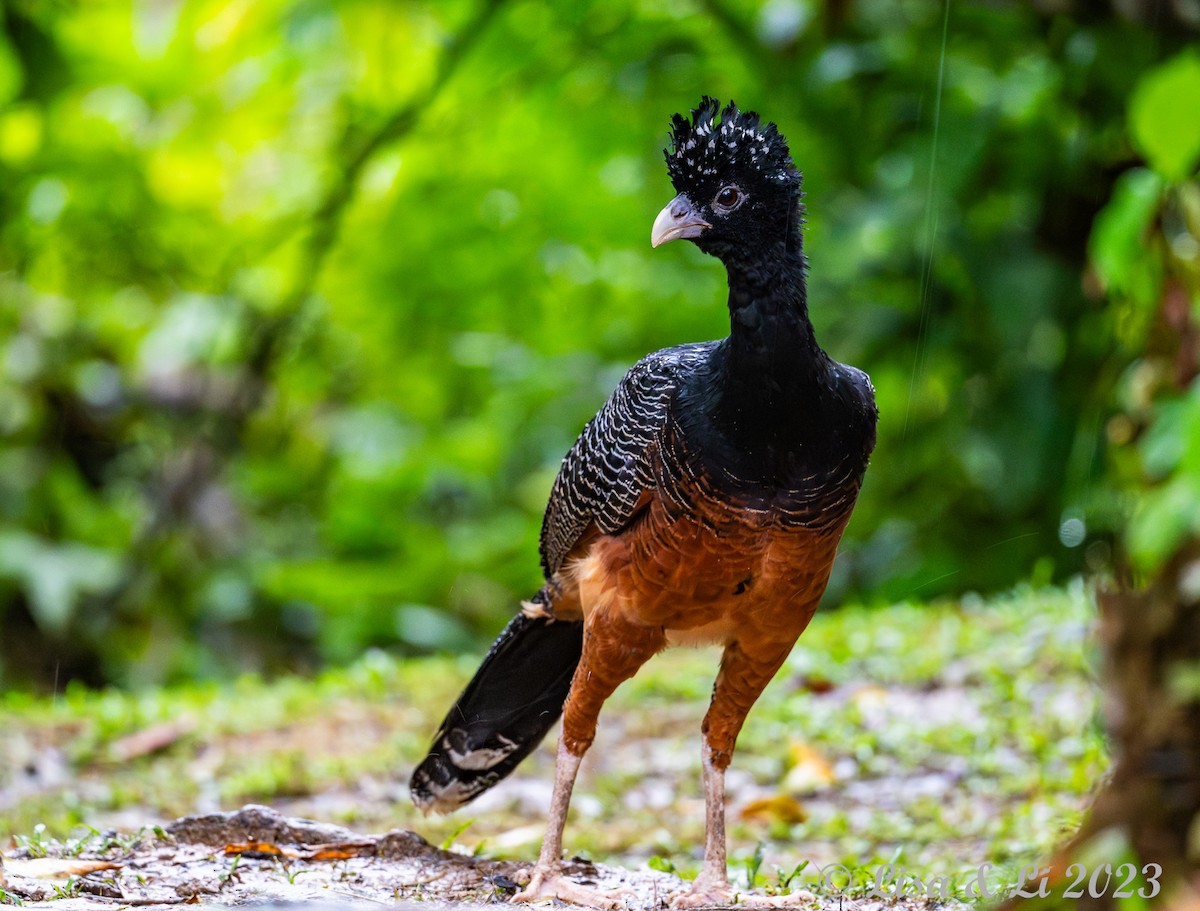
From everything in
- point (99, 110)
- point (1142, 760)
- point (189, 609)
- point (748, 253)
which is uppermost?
point (99, 110)

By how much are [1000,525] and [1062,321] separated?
135 cm

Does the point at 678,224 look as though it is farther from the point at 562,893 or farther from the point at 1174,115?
the point at 562,893

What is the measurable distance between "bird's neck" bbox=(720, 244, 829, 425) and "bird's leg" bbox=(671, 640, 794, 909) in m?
0.73

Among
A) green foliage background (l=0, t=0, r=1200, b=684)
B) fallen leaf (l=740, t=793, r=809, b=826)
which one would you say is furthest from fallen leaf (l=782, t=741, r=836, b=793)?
green foliage background (l=0, t=0, r=1200, b=684)

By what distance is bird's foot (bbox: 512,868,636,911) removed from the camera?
3.13 meters

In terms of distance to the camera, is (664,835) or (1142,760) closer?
(1142,760)

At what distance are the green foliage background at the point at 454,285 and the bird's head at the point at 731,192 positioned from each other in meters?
1.60

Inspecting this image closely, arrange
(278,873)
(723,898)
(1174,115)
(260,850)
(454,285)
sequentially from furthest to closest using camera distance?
(454,285), (260,850), (278,873), (723,898), (1174,115)

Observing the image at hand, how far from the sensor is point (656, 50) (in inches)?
202

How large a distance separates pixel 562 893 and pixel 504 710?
80cm

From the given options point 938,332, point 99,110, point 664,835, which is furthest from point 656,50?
point 99,110

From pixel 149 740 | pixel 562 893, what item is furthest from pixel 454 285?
pixel 562 893

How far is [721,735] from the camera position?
11.0ft

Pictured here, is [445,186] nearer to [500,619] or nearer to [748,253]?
[500,619]
